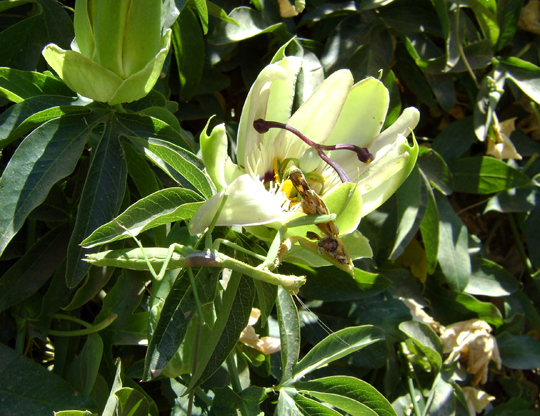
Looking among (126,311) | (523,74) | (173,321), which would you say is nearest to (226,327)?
(173,321)

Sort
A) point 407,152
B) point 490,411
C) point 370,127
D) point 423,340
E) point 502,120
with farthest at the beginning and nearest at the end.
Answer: point 502,120 < point 490,411 < point 423,340 < point 370,127 < point 407,152

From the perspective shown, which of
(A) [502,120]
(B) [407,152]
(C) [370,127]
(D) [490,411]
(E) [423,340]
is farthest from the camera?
(A) [502,120]

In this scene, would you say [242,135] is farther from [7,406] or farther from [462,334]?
[462,334]

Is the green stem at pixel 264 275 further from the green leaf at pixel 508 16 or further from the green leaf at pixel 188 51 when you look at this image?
the green leaf at pixel 508 16

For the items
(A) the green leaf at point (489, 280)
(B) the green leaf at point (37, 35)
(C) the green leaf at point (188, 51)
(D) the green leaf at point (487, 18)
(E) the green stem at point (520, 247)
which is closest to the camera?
(B) the green leaf at point (37, 35)

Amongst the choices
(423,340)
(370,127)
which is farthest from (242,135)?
(423,340)

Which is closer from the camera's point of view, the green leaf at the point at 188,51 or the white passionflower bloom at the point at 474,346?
the green leaf at the point at 188,51

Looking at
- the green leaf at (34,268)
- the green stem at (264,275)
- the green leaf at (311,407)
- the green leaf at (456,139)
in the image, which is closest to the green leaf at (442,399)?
the green leaf at (311,407)
